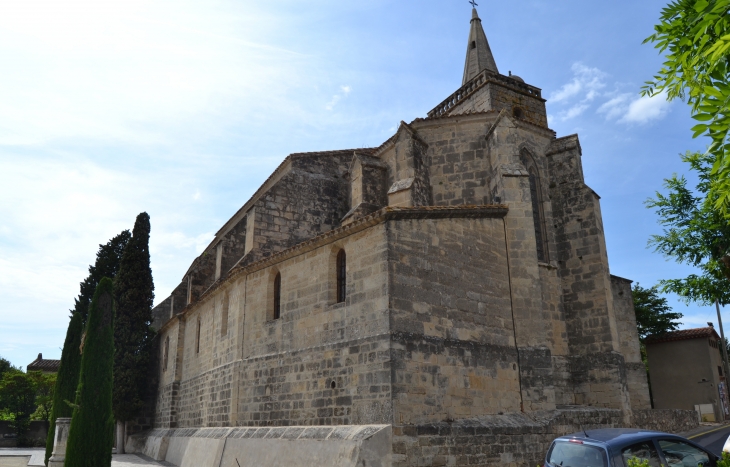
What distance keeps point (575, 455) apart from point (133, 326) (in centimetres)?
2218

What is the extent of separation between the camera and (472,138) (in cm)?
1591

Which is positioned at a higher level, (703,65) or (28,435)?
(703,65)

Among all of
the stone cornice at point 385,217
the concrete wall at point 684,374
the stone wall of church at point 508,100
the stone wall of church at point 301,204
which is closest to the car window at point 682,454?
the stone cornice at point 385,217

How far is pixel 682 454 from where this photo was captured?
6.63 meters

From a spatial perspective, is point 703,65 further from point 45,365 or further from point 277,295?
point 45,365

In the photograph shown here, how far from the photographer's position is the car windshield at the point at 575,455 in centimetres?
625

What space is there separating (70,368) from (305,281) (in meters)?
12.5

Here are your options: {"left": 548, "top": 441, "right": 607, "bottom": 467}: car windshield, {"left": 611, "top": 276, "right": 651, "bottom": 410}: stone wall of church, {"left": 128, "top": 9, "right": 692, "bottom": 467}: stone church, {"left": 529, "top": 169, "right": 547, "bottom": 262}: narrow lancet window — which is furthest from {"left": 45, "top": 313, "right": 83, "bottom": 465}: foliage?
{"left": 611, "top": 276, "right": 651, "bottom": 410}: stone wall of church

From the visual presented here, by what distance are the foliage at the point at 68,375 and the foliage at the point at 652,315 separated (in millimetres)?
26905

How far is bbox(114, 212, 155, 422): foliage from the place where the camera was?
23344 millimetres

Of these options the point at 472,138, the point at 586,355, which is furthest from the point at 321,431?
the point at 472,138

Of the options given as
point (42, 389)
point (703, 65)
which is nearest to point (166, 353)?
point (42, 389)

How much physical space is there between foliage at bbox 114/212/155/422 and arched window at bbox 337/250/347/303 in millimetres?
15291

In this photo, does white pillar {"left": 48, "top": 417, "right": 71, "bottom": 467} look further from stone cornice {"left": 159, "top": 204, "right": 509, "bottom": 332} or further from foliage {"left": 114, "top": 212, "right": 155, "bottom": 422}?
foliage {"left": 114, "top": 212, "right": 155, "bottom": 422}
